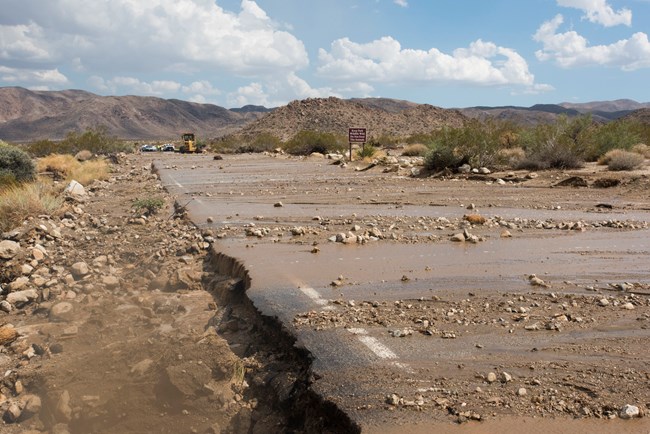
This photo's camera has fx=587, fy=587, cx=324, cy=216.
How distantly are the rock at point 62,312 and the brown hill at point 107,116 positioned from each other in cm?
13359

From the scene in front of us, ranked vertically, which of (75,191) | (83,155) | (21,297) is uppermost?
(83,155)

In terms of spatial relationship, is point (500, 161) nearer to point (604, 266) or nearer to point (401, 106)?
point (604, 266)

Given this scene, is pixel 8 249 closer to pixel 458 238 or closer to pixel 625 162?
pixel 458 238

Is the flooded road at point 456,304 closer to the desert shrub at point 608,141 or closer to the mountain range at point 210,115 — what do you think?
the desert shrub at point 608,141

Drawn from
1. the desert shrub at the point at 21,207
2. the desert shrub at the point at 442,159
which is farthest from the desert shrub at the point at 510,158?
the desert shrub at the point at 21,207

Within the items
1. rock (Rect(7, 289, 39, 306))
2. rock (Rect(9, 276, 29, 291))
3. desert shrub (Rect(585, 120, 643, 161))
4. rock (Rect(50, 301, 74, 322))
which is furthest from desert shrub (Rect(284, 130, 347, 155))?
rock (Rect(50, 301, 74, 322))

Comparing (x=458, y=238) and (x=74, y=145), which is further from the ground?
(x=74, y=145)

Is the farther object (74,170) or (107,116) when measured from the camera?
(107,116)

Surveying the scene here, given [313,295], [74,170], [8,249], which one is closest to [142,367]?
[313,295]

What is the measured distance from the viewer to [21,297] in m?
7.83

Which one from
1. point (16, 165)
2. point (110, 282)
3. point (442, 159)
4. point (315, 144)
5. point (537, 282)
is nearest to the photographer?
point (537, 282)

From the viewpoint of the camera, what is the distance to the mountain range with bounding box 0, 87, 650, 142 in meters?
90.7

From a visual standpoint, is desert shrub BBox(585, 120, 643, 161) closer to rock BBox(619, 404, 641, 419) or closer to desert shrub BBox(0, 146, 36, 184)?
rock BBox(619, 404, 641, 419)

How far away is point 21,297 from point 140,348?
2.87m
